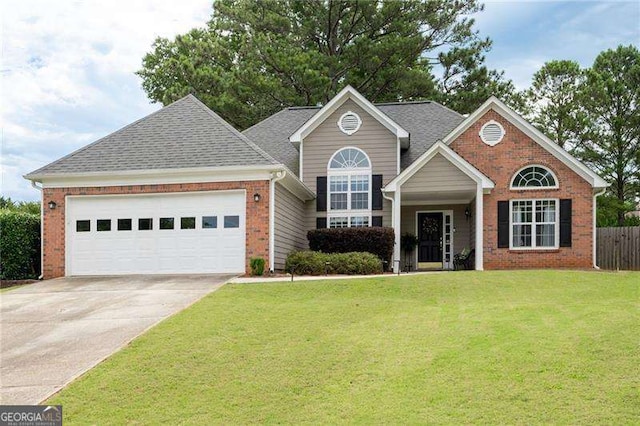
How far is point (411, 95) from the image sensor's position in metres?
31.3

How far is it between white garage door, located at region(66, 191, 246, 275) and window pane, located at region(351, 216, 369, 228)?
469 centimetres

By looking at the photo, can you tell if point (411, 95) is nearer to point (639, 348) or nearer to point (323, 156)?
point (323, 156)

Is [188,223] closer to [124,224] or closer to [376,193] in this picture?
[124,224]

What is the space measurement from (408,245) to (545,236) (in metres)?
4.52

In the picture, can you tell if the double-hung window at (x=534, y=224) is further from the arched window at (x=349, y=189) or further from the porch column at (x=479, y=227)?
the arched window at (x=349, y=189)

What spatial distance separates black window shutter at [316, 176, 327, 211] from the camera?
20.8 m

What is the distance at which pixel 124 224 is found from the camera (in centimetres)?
1808

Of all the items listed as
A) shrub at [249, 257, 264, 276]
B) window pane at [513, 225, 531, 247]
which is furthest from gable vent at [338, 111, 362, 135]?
shrub at [249, 257, 264, 276]

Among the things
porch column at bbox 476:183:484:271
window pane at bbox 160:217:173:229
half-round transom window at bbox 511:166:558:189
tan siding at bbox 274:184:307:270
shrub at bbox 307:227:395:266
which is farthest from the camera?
half-round transom window at bbox 511:166:558:189

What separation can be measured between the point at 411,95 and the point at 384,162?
11.8 meters

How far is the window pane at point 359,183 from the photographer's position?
68.0 feet

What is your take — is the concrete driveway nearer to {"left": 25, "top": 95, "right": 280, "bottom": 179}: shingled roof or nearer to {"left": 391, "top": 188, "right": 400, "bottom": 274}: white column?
{"left": 25, "top": 95, "right": 280, "bottom": 179}: shingled roof

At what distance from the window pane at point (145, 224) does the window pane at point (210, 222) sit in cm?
165

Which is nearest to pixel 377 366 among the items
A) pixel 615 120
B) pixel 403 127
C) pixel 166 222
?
pixel 166 222
